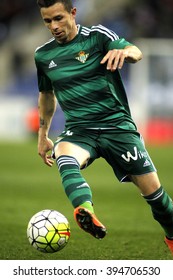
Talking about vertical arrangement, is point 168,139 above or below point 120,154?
below

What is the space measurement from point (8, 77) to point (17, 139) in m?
3.65

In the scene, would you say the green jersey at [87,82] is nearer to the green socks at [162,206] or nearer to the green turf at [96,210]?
the green socks at [162,206]

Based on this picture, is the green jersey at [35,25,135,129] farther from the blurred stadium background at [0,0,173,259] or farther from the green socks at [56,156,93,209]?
the blurred stadium background at [0,0,173,259]

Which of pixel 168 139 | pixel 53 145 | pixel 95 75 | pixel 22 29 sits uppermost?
pixel 95 75

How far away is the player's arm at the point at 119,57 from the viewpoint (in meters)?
5.30

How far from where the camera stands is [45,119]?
643 centimetres

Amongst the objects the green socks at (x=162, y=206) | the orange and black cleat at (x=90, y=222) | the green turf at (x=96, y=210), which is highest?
the orange and black cleat at (x=90, y=222)

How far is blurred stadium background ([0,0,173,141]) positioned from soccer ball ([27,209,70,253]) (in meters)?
17.3

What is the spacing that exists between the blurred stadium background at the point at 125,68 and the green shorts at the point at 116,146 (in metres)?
17.1

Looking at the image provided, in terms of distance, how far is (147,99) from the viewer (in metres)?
23.2

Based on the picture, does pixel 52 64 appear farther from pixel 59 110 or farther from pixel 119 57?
pixel 59 110

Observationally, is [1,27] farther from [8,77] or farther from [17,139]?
[17,139]

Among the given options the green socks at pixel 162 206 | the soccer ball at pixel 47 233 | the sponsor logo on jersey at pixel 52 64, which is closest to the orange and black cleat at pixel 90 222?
the soccer ball at pixel 47 233

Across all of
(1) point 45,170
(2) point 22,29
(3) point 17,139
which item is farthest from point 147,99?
(1) point 45,170
